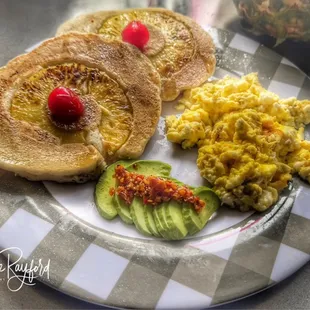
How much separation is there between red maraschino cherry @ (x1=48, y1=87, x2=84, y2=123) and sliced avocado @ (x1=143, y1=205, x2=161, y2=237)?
751 mm

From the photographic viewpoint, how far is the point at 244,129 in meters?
2.53

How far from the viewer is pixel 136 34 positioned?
3119mm

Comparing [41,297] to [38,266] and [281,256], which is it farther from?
[281,256]

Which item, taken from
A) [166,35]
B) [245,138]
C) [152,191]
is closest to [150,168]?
[152,191]

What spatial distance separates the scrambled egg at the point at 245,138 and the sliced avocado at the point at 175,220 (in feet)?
0.95

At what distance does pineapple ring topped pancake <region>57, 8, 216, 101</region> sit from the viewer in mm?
3109

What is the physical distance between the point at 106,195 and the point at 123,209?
155 millimetres

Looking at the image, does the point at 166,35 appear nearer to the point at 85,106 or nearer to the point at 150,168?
the point at 85,106

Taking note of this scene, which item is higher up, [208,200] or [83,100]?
[83,100]

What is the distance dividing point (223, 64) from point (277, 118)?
833 mm

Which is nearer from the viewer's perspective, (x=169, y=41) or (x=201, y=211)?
(x=201, y=211)

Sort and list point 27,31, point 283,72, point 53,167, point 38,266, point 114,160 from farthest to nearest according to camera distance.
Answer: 1. point 27,31
2. point 283,72
3. point 114,160
4. point 53,167
5. point 38,266

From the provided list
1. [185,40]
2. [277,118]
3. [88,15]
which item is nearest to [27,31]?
[88,15]

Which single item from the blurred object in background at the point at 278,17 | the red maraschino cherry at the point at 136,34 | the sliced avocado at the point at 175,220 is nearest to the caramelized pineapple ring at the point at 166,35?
the red maraschino cherry at the point at 136,34
